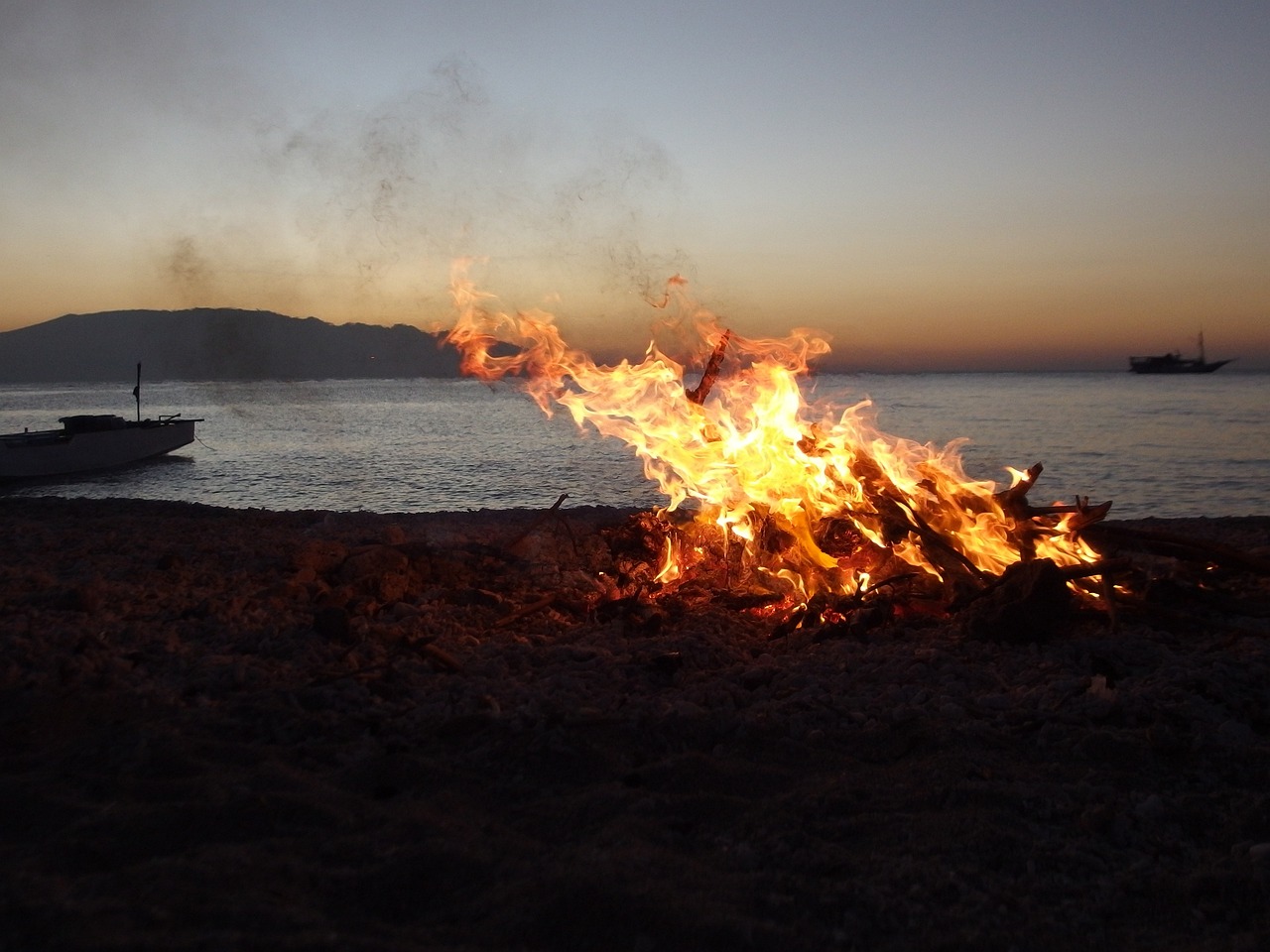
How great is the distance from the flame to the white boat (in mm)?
22836

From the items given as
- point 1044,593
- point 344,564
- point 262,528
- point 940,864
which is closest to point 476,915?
point 940,864

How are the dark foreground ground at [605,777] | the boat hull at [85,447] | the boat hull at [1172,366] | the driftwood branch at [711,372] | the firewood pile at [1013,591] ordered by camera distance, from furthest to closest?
1. the boat hull at [1172,366]
2. the boat hull at [85,447]
3. the driftwood branch at [711,372]
4. the firewood pile at [1013,591]
5. the dark foreground ground at [605,777]

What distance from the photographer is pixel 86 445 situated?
28266 mm

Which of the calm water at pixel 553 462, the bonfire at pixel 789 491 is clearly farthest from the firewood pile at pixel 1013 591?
the calm water at pixel 553 462

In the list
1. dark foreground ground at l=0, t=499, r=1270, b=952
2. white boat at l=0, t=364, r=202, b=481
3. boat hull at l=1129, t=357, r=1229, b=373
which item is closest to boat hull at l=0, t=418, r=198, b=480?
white boat at l=0, t=364, r=202, b=481

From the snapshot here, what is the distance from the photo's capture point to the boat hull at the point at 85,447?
26.2m

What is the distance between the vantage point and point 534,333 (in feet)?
31.5

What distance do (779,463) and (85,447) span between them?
87.9 feet

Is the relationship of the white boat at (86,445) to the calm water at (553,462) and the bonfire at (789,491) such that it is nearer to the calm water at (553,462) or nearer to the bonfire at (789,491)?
the calm water at (553,462)

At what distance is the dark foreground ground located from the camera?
339 centimetres

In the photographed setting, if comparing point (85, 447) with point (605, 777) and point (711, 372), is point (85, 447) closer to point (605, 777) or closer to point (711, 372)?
point (711, 372)

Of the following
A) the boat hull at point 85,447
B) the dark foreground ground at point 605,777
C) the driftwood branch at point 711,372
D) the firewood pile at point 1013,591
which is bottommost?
the dark foreground ground at point 605,777

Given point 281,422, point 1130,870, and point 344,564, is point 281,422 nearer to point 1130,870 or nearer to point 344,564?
point 344,564

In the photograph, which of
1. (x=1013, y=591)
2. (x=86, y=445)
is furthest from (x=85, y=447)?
(x=1013, y=591)
